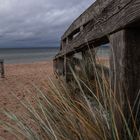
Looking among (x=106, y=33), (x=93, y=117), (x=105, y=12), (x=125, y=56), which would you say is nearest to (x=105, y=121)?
(x=93, y=117)

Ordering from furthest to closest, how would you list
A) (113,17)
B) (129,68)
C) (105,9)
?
(105,9), (113,17), (129,68)

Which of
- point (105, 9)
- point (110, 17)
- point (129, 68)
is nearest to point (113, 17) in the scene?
point (110, 17)

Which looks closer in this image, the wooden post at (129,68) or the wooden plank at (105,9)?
the wooden post at (129,68)

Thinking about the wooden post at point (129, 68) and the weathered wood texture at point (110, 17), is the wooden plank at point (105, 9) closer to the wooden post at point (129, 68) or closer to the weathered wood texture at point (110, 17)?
the weathered wood texture at point (110, 17)

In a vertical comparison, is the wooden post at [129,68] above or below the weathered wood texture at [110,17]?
below

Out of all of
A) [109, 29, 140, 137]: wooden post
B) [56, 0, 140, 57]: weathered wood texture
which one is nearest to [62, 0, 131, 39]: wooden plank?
[56, 0, 140, 57]: weathered wood texture

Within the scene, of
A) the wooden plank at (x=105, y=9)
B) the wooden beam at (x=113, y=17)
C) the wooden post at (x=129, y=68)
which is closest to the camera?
the wooden beam at (x=113, y=17)

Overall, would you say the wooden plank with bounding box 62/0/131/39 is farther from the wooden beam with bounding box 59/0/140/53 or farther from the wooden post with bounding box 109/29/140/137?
the wooden post with bounding box 109/29/140/137

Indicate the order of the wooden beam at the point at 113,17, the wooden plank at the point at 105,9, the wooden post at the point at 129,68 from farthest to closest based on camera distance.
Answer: the wooden plank at the point at 105,9 → the wooden post at the point at 129,68 → the wooden beam at the point at 113,17

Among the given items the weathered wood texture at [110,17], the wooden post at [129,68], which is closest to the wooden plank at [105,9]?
the weathered wood texture at [110,17]

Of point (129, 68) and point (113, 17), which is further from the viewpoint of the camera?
point (113, 17)

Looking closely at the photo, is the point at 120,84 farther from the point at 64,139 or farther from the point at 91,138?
the point at 64,139

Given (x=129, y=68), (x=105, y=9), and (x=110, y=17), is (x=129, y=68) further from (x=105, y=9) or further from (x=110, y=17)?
(x=105, y=9)

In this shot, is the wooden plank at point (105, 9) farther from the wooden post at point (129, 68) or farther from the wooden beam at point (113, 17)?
the wooden post at point (129, 68)
